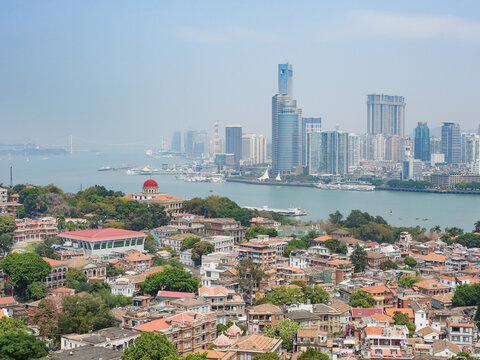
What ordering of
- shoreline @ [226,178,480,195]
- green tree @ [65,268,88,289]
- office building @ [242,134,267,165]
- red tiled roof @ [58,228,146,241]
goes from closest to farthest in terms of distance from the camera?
1. green tree @ [65,268,88,289]
2. red tiled roof @ [58,228,146,241]
3. shoreline @ [226,178,480,195]
4. office building @ [242,134,267,165]

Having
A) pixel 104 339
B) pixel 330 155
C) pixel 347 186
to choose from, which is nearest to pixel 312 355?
pixel 104 339

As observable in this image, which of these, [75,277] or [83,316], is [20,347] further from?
[75,277]

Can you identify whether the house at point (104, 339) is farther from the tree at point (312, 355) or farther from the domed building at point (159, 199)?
the domed building at point (159, 199)

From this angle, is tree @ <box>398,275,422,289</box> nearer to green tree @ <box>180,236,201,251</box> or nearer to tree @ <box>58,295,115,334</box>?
green tree @ <box>180,236,201,251</box>

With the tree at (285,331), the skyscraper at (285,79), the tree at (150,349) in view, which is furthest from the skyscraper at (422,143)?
the tree at (150,349)

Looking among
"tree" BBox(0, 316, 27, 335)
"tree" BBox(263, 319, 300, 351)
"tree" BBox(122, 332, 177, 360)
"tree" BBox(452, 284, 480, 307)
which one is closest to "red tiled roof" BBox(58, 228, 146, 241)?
"tree" BBox(0, 316, 27, 335)

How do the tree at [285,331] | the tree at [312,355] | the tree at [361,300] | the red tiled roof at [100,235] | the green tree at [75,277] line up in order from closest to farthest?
the tree at [312,355], the tree at [285,331], the tree at [361,300], the green tree at [75,277], the red tiled roof at [100,235]
